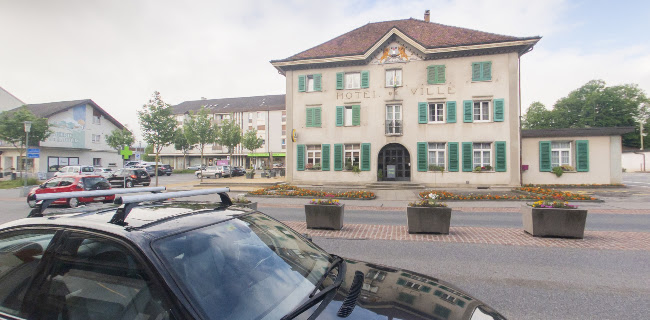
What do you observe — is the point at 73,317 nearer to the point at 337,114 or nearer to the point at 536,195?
the point at 536,195

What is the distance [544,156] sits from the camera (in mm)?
22547

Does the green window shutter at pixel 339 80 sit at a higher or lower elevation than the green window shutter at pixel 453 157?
higher

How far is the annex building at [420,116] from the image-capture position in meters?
22.0

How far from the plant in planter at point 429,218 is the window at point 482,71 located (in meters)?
17.8

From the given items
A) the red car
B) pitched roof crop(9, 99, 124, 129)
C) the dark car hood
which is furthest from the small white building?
the dark car hood

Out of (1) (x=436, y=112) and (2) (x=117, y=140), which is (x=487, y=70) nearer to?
(1) (x=436, y=112)

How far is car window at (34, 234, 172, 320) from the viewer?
1707mm

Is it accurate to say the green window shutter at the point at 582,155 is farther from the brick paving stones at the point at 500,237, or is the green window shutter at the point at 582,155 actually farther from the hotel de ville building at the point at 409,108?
the brick paving stones at the point at 500,237

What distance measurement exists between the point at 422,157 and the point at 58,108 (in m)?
43.1

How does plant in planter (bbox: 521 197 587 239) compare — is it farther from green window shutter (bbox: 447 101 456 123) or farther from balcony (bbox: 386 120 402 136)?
balcony (bbox: 386 120 402 136)

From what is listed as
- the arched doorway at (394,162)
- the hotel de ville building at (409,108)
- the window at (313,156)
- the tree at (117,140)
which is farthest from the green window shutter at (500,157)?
the tree at (117,140)

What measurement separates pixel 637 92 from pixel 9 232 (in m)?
83.1

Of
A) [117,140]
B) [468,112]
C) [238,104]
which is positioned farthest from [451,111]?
[238,104]

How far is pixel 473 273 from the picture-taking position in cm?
517
